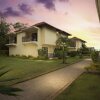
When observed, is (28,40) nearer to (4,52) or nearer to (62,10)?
(4,52)

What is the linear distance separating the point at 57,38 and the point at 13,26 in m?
20.7

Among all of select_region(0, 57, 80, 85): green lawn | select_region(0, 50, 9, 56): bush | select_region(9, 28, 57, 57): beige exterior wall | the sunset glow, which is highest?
the sunset glow

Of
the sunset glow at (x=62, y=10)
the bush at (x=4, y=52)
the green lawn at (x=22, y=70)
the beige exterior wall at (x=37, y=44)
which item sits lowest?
the green lawn at (x=22, y=70)

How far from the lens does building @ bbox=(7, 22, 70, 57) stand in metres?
35.7

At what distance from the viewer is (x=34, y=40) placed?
37.0 metres

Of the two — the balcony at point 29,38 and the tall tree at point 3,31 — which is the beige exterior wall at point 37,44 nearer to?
the balcony at point 29,38

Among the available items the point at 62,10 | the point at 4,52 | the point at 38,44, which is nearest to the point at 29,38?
the point at 38,44

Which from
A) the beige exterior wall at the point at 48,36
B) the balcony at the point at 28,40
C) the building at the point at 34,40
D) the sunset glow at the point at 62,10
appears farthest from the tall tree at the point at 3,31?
the sunset glow at the point at 62,10

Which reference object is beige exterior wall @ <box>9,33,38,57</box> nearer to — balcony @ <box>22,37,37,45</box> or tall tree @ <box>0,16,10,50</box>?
balcony @ <box>22,37,37,45</box>

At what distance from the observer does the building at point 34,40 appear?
117 feet

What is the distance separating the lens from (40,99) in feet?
24.8

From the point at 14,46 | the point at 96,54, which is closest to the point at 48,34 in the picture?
the point at 14,46

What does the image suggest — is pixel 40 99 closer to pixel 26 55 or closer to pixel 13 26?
pixel 26 55

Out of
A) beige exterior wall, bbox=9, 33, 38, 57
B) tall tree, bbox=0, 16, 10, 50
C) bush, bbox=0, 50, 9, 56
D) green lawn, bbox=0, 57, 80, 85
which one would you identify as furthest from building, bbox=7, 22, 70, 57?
green lawn, bbox=0, 57, 80, 85
